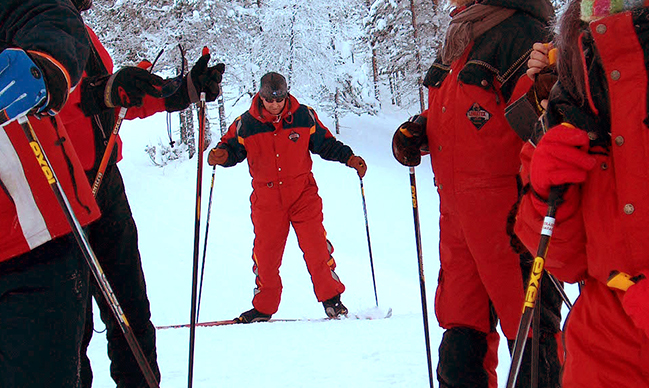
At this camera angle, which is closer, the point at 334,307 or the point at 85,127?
the point at 85,127

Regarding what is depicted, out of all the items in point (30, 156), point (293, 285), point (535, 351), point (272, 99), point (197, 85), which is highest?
point (197, 85)

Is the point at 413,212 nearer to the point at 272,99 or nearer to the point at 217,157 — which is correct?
the point at 272,99

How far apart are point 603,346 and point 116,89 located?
2081 mm

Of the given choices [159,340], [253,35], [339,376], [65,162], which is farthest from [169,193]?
[65,162]

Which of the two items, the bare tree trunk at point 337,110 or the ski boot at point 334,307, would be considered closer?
the ski boot at point 334,307

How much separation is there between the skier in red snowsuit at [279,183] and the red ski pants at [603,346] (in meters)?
4.31

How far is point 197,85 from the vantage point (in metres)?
2.84

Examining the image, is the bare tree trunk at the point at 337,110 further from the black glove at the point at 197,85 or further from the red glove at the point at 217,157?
the black glove at the point at 197,85

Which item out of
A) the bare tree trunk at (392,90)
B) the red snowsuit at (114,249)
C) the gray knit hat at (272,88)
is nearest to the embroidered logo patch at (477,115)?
the red snowsuit at (114,249)

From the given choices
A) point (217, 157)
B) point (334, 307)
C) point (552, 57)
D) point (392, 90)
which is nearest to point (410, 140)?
point (552, 57)

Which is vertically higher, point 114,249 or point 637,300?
point 637,300

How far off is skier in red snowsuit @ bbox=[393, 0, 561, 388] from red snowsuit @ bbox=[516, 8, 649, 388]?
83 centimetres

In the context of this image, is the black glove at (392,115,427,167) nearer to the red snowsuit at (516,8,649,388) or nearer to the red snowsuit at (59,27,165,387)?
the red snowsuit at (516,8,649,388)

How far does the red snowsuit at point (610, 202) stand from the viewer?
1.46 m
